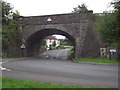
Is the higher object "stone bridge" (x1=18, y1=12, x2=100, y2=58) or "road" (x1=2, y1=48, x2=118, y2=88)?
"stone bridge" (x1=18, y1=12, x2=100, y2=58)

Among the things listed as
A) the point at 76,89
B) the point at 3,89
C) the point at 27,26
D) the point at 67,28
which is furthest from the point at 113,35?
the point at 27,26

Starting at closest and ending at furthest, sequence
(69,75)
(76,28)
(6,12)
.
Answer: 1. (69,75)
2. (76,28)
3. (6,12)

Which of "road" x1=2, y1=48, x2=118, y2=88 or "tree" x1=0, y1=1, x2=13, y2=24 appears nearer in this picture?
"road" x1=2, y1=48, x2=118, y2=88

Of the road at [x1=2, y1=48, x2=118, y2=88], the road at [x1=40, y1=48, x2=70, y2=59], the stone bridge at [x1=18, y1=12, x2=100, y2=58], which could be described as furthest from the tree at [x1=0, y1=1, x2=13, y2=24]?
the road at [x1=2, y1=48, x2=118, y2=88]

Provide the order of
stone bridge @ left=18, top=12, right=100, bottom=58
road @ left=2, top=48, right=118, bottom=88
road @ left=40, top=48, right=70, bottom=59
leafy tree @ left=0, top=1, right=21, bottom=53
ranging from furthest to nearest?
road @ left=40, top=48, right=70, bottom=59 → leafy tree @ left=0, top=1, right=21, bottom=53 → stone bridge @ left=18, top=12, right=100, bottom=58 → road @ left=2, top=48, right=118, bottom=88

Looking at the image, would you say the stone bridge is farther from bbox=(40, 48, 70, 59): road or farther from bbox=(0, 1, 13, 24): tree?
bbox=(40, 48, 70, 59): road

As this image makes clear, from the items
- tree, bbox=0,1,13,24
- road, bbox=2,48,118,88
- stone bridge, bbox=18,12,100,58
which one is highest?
tree, bbox=0,1,13,24

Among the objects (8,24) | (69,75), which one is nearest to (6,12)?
(8,24)

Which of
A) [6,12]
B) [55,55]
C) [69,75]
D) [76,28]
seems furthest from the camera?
[55,55]

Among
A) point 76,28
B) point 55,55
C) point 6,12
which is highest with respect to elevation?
point 6,12

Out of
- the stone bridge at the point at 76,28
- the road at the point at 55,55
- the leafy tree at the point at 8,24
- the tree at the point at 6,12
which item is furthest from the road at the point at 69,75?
the road at the point at 55,55

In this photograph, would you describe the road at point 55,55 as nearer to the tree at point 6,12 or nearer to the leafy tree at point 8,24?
the leafy tree at point 8,24

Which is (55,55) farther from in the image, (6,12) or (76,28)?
(6,12)

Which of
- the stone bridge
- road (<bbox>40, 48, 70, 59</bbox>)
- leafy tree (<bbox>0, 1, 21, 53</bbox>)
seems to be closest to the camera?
the stone bridge
